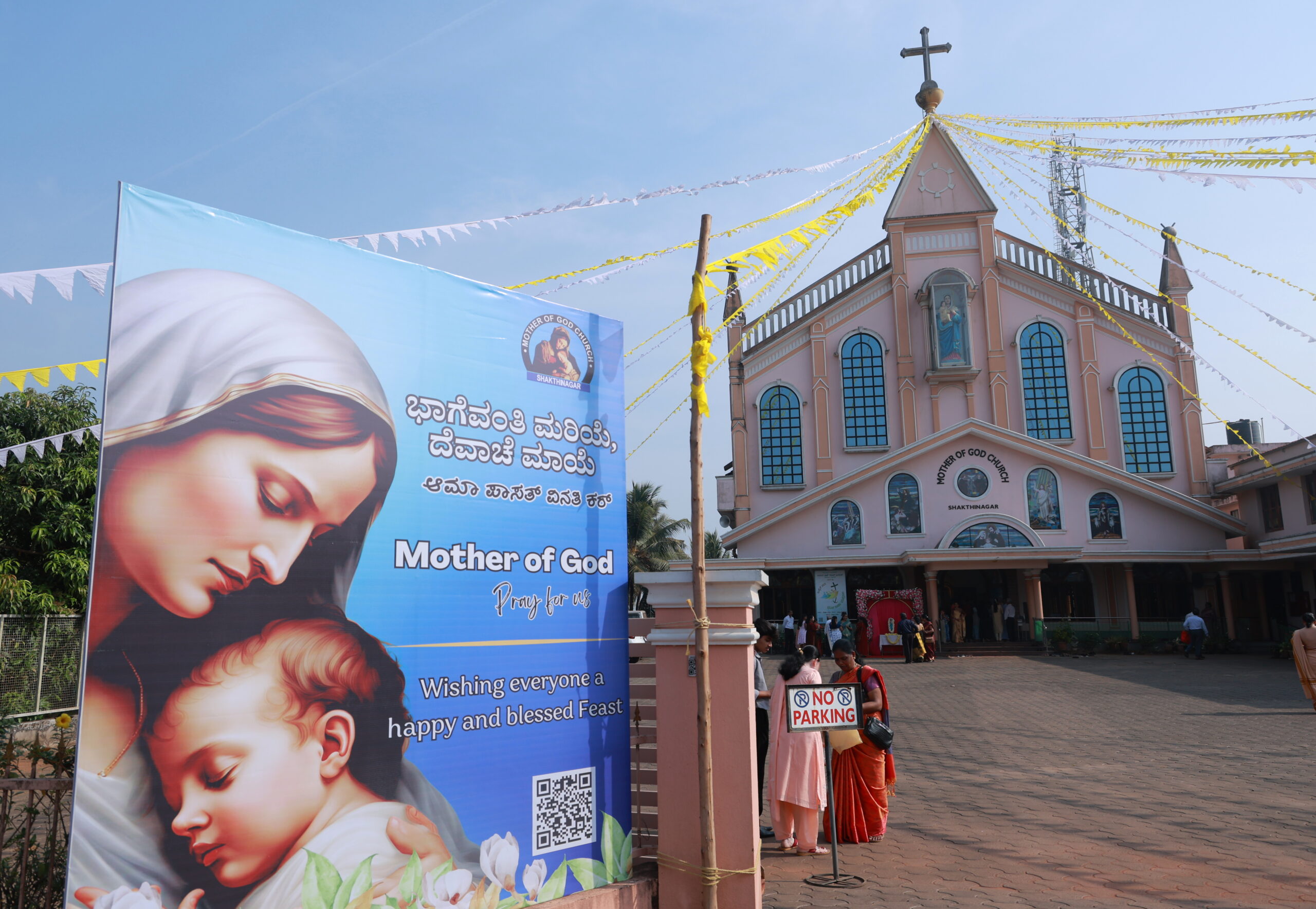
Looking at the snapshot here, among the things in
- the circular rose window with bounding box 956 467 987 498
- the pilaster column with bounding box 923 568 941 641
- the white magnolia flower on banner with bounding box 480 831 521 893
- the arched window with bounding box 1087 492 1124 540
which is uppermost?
the circular rose window with bounding box 956 467 987 498

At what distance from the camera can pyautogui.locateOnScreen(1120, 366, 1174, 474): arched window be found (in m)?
28.9

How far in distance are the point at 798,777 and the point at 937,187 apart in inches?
1101

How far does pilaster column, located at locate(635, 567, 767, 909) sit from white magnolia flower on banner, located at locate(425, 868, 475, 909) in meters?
1.32

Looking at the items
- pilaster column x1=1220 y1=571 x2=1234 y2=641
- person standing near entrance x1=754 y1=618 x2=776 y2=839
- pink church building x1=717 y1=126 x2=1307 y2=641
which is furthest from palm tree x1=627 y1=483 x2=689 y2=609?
person standing near entrance x1=754 y1=618 x2=776 y2=839

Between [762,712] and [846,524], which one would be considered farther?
[846,524]

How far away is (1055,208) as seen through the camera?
45062 mm

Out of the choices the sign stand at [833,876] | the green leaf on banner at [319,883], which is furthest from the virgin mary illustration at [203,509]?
the sign stand at [833,876]

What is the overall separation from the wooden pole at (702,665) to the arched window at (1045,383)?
26.4 metres

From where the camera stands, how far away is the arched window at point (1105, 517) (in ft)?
87.4

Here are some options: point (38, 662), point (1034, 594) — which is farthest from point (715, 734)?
point (1034, 594)

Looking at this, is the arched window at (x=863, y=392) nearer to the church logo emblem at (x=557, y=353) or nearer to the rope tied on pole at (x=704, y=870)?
the church logo emblem at (x=557, y=353)

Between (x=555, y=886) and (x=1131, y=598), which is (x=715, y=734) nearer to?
(x=555, y=886)

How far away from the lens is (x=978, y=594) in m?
27.6

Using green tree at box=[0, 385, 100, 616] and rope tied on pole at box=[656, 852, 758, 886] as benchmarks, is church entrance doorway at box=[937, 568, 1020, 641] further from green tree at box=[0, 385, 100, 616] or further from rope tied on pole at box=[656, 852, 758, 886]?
rope tied on pole at box=[656, 852, 758, 886]
